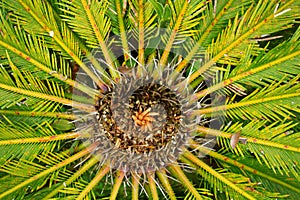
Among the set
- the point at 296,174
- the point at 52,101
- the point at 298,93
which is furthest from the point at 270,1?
the point at 52,101

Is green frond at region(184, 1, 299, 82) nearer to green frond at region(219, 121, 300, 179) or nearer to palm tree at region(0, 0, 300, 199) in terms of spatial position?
palm tree at region(0, 0, 300, 199)

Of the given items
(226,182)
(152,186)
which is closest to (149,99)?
(152,186)

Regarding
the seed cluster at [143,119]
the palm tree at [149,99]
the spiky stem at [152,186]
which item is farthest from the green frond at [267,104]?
the spiky stem at [152,186]

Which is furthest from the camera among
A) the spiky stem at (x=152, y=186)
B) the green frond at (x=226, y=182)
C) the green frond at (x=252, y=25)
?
the spiky stem at (x=152, y=186)

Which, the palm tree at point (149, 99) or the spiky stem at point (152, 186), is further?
the spiky stem at point (152, 186)

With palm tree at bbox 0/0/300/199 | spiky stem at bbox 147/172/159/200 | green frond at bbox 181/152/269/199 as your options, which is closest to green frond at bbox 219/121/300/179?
palm tree at bbox 0/0/300/199

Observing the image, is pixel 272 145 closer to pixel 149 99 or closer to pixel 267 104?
pixel 267 104

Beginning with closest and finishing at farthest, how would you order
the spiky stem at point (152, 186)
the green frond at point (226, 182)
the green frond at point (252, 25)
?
1. the green frond at point (252, 25)
2. the green frond at point (226, 182)
3. the spiky stem at point (152, 186)

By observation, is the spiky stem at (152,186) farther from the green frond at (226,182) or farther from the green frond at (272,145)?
the green frond at (272,145)
